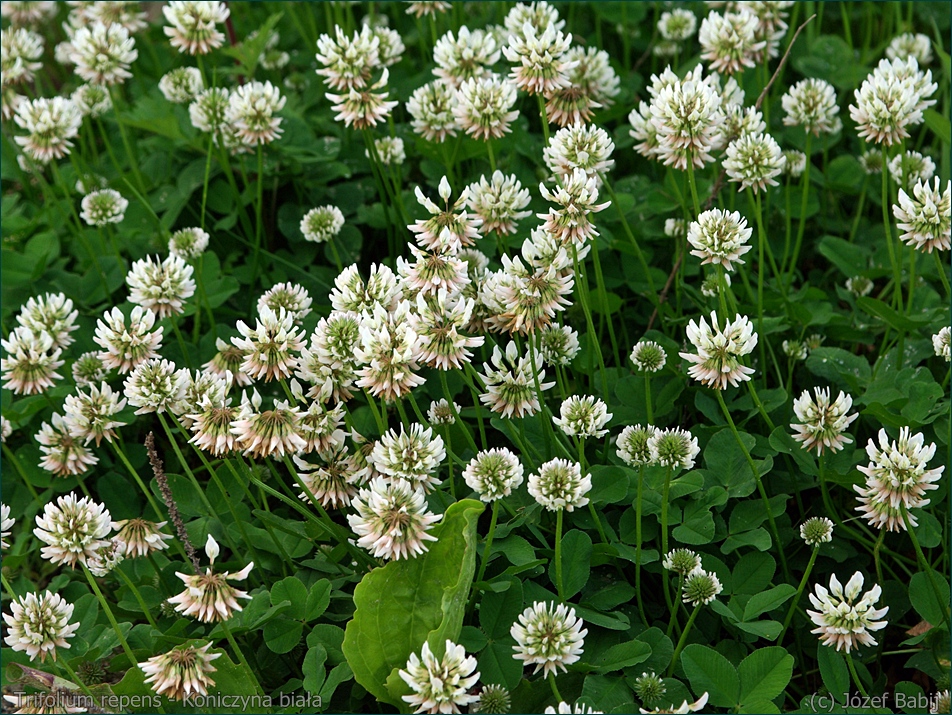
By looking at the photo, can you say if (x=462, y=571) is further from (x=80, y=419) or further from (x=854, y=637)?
(x=80, y=419)

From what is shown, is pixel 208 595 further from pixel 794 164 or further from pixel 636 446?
pixel 794 164

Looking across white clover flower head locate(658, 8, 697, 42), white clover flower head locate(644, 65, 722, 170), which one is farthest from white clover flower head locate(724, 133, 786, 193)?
white clover flower head locate(658, 8, 697, 42)

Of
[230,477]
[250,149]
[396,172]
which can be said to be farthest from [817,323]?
[250,149]

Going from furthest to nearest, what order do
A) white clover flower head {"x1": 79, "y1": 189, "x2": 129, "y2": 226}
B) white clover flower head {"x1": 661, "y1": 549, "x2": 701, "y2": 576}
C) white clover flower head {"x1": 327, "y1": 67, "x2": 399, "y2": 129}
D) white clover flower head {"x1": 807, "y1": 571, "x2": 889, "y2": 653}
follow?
white clover flower head {"x1": 79, "y1": 189, "x2": 129, "y2": 226}
white clover flower head {"x1": 327, "y1": 67, "x2": 399, "y2": 129}
white clover flower head {"x1": 661, "y1": 549, "x2": 701, "y2": 576}
white clover flower head {"x1": 807, "y1": 571, "x2": 889, "y2": 653}

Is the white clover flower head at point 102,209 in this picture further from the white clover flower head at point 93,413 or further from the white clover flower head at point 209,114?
the white clover flower head at point 93,413

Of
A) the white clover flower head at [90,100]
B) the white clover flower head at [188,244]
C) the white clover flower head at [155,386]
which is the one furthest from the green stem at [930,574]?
the white clover flower head at [90,100]

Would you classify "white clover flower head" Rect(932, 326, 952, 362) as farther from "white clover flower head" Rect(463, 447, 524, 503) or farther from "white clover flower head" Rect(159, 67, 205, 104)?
"white clover flower head" Rect(159, 67, 205, 104)
